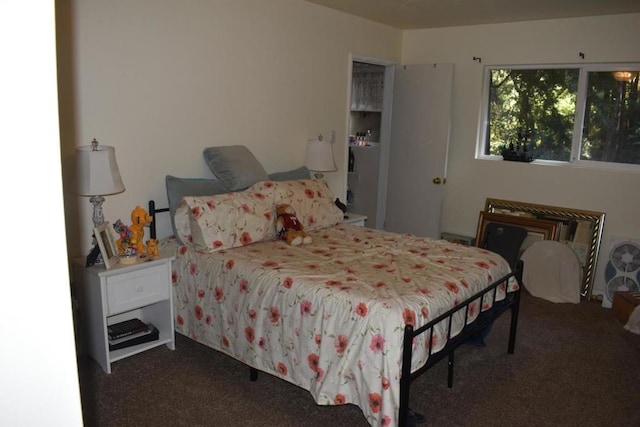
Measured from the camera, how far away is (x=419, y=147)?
5.30m

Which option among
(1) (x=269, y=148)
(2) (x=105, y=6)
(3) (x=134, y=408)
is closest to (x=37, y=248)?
(3) (x=134, y=408)

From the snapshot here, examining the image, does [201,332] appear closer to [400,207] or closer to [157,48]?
[157,48]

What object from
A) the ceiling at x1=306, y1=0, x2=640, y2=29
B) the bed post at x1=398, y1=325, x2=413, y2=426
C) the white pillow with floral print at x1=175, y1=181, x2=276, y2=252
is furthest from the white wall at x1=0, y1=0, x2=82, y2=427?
the ceiling at x1=306, y1=0, x2=640, y2=29

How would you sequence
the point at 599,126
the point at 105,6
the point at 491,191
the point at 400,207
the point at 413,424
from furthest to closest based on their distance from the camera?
the point at 400,207 < the point at 491,191 < the point at 599,126 < the point at 105,6 < the point at 413,424

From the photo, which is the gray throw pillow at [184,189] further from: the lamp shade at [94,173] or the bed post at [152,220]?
the lamp shade at [94,173]

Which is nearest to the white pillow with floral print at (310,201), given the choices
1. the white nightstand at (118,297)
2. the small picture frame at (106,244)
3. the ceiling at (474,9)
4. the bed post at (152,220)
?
the bed post at (152,220)

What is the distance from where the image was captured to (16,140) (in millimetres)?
474

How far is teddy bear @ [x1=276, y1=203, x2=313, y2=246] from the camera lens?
328cm

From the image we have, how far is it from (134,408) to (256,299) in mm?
822

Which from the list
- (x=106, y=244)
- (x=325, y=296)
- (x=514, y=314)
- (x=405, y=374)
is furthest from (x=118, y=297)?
(x=514, y=314)

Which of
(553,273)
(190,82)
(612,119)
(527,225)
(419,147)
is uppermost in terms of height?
(190,82)

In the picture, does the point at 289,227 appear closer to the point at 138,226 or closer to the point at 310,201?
the point at 310,201

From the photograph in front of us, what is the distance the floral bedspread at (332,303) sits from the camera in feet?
7.30

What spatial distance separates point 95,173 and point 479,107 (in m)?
3.77
